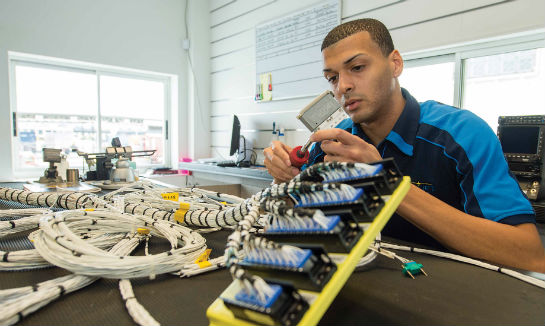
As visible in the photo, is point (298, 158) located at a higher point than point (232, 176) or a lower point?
higher

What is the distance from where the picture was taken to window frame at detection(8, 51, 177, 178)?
304cm

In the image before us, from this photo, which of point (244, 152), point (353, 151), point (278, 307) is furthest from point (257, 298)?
point (244, 152)

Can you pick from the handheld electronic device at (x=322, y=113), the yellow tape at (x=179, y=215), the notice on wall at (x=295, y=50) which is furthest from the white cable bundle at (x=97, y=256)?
the notice on wall at (x=295, y=50)

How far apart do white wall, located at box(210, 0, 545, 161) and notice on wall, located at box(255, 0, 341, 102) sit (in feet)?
0.29

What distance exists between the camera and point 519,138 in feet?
5.17

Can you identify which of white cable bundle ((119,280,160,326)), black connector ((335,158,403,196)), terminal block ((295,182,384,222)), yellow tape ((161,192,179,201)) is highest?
black connector ((335,158,403,196))

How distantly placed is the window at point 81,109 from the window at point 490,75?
126 inches

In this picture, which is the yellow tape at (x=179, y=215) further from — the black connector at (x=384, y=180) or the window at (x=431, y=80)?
the window at (x=431, y=80)

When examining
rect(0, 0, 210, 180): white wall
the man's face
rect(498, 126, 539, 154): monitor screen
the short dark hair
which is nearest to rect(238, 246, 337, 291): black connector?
the man's face

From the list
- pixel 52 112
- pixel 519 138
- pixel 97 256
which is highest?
pixel 52 112

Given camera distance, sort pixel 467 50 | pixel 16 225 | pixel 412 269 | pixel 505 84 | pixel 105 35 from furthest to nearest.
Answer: pixel 105 35 < pixel 467 50 < pixel 505 84 < pixel 16 225 < pixel 412 269

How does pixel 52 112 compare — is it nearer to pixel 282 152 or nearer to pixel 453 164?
pixel 282 152

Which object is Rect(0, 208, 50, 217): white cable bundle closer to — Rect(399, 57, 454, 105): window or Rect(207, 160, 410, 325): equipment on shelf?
Rect(207, 160, 410, 325): equipment on shelf

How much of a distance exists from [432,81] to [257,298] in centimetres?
230
